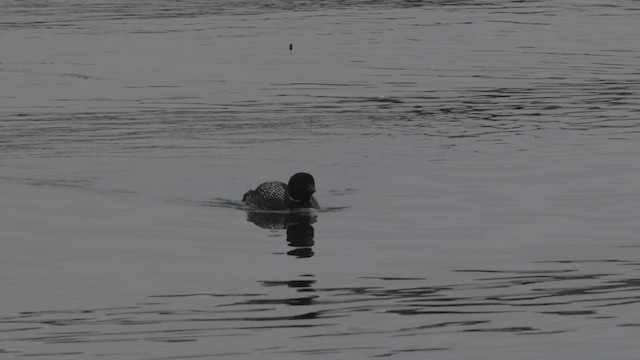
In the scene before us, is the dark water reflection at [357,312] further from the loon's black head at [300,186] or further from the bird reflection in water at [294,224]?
the loon's black head at [300,186]

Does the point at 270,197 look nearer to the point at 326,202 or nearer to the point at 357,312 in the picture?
the point at 326,202

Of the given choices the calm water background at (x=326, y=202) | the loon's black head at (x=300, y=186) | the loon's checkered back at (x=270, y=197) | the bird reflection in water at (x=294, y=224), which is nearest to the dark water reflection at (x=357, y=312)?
the calm water background at (x=326, y=202)

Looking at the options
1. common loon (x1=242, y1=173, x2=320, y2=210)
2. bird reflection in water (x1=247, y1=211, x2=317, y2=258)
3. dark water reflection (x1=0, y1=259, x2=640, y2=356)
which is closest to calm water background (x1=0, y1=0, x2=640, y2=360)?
dark water reflection (x1=0, y1=259, x2=640, y2=356)

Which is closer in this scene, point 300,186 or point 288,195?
point 300,186

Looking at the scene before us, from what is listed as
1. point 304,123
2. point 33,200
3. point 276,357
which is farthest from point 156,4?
point 276,357

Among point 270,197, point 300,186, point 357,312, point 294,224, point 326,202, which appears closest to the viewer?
point 357,312

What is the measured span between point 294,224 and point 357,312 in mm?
7928

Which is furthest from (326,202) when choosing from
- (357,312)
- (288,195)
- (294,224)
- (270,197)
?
(357,312)

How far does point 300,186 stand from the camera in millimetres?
27125

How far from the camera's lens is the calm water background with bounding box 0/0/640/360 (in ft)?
57.7

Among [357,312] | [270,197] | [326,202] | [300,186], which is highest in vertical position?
[300,186]

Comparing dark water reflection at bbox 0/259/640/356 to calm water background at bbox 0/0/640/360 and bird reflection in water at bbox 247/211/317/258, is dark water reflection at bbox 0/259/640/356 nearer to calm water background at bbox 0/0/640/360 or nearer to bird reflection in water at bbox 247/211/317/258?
calm water background at bbox 0/0/640/360

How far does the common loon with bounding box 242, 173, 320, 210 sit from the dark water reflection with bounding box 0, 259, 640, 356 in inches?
243

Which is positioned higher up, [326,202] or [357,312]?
[326,202]
